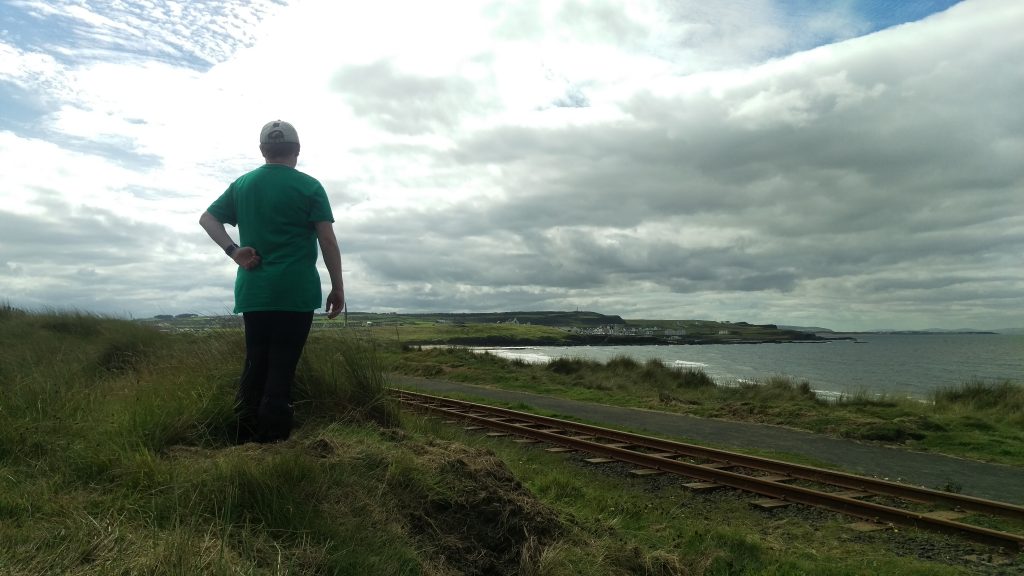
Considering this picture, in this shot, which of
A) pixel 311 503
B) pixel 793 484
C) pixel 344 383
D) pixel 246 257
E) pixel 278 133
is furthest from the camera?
pixel 793 484

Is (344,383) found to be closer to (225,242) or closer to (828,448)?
(225,242)

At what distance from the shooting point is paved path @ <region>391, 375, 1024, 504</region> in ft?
30.3

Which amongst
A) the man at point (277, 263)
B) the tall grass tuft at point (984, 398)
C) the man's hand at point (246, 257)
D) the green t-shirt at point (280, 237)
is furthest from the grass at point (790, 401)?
the man's hand at point (246, 257)

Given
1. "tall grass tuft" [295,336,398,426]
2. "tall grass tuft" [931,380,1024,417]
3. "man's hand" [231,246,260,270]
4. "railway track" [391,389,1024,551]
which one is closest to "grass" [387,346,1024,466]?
"tall grass tuft" [931,380,1024,417]

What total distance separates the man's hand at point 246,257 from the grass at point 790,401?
361 centimetres

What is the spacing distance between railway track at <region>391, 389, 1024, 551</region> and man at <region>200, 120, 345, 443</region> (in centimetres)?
255

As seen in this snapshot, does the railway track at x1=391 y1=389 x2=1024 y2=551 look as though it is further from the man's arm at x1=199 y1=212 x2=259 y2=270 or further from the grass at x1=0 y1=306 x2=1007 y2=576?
the man's arm at x1=199 y1=212 x2=259 y2=270

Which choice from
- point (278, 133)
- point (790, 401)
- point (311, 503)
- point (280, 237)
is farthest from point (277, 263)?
point (790, 401)

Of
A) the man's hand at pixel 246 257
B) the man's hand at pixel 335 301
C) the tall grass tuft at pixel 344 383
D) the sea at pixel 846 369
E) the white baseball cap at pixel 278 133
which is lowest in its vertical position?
the sea at pixel 846 369

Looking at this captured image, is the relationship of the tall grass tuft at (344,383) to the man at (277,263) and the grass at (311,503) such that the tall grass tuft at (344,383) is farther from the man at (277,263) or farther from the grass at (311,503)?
the man at (277,263)

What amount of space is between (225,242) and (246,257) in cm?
24

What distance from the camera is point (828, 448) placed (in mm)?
12070

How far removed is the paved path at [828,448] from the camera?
9.25 m

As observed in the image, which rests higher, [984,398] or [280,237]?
[280,237]
